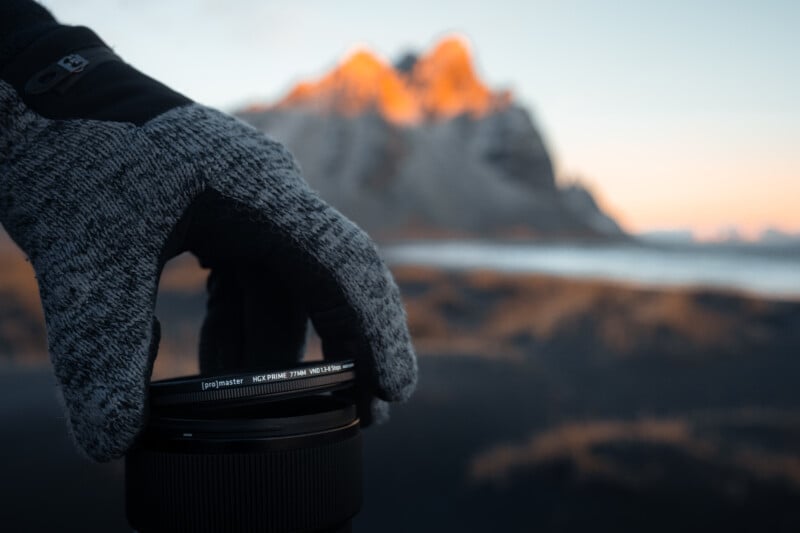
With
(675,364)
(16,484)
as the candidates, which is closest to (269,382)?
(16,484)


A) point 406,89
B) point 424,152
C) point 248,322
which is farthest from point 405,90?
point 248,322

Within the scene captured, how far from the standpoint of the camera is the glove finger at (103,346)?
26.4 inches

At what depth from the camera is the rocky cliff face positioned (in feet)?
123

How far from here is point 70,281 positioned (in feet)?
2.26

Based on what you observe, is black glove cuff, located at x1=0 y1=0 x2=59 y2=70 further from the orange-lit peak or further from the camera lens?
the orange-lit peak

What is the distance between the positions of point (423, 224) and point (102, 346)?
35479 mm

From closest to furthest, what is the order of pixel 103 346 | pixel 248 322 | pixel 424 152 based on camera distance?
pixel 103 346 → pixel 248 322 → pixel 424 152

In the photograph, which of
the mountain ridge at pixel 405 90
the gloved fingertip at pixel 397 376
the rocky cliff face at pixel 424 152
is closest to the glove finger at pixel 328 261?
the gloved fingertip at pixel 397 376

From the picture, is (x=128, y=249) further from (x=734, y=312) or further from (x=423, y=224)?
(x=423, y=224)

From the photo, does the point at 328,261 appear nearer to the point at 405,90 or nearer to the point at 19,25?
the point at 19,25

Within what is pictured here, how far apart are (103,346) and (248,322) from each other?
0.29m

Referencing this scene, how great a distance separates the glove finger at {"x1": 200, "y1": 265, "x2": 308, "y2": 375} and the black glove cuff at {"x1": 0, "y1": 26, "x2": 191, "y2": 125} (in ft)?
0.81

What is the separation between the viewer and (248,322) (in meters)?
0.95

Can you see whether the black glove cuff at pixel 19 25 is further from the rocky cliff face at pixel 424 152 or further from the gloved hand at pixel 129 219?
the rocky cliff face at pixel 424 152
